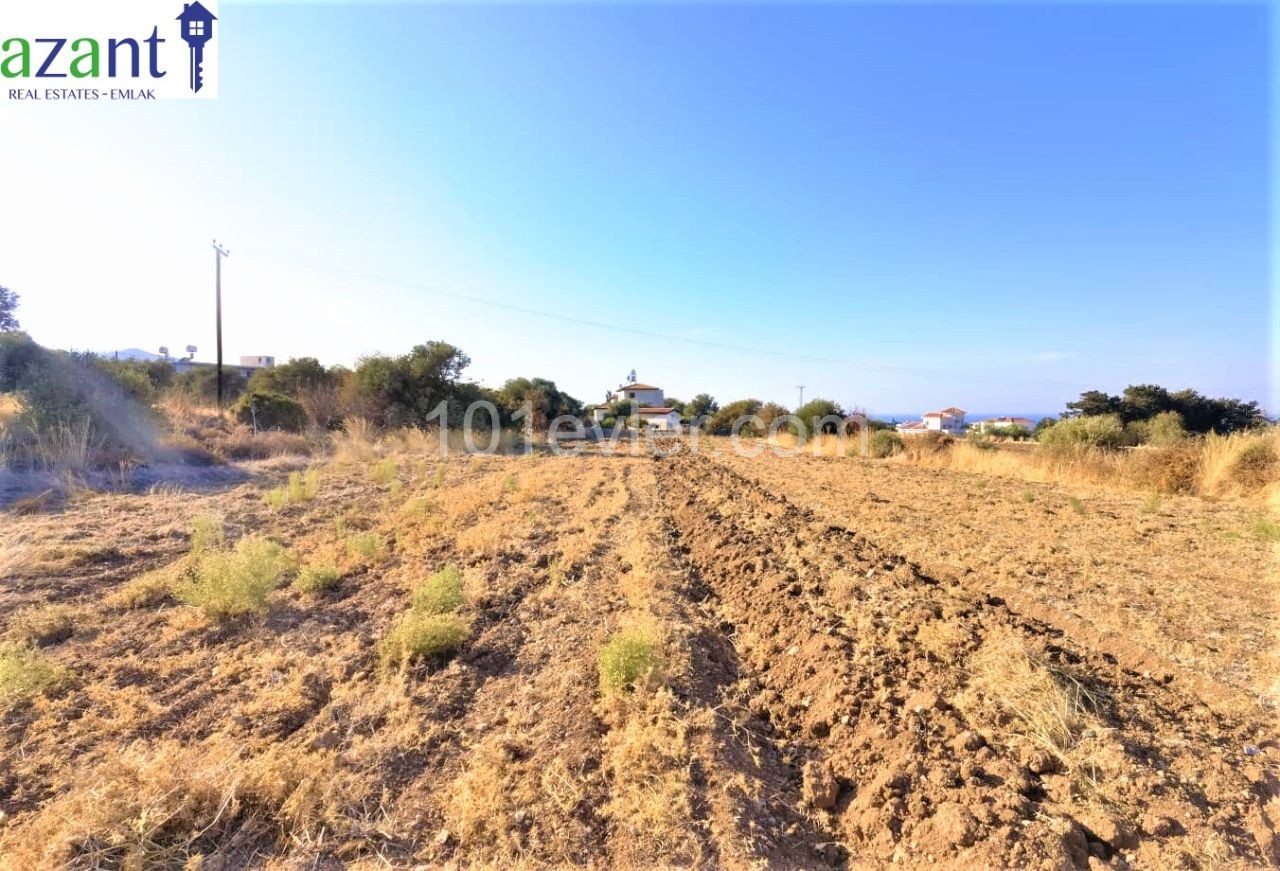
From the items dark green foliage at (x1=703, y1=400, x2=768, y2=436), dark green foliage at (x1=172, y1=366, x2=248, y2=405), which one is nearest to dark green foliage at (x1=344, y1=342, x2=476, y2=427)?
dark green foliage at (x1=172, y1=366, x2=248, y2=405)

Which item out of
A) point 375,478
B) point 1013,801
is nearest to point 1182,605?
point 1013,801

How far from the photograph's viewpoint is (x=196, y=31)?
6352 mm

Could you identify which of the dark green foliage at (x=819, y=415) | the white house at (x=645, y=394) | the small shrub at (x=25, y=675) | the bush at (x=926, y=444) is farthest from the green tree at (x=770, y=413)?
the white house at (x=645, y=394)

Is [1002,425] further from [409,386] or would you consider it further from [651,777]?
[651,777]

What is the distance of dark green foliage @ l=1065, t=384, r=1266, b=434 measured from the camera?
20953 millimetres

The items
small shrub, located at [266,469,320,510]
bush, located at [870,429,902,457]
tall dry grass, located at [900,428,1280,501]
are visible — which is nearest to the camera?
small shrub, located at [266,469,320,510]

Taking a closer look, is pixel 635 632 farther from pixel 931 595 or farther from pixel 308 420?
pixel 308 420

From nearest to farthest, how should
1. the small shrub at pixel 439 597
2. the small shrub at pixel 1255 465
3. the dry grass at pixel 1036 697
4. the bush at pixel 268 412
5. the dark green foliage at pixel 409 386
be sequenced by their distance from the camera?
the dry grass at pixel 1036 697 < the small shrub at pixel 439 597 < the small shrub at pixel 1255 465 < the bush at pixel 268 412 < the dark green foliage at pixel 409 386

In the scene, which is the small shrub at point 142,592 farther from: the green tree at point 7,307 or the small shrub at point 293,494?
the green tree at point 7,307

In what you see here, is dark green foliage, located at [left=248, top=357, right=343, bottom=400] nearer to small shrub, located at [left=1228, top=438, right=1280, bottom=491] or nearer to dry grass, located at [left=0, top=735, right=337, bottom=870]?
dry grass, located at [left=0, top=735, right=337, bottom=870]

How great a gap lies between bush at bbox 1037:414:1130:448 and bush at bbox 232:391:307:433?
2322cm

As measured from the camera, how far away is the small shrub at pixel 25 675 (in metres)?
2.65

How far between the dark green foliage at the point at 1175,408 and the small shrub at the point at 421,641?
84.0 feet

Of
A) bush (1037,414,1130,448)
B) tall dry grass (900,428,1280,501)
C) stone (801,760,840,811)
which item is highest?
bush (1037,414,1130,448)
